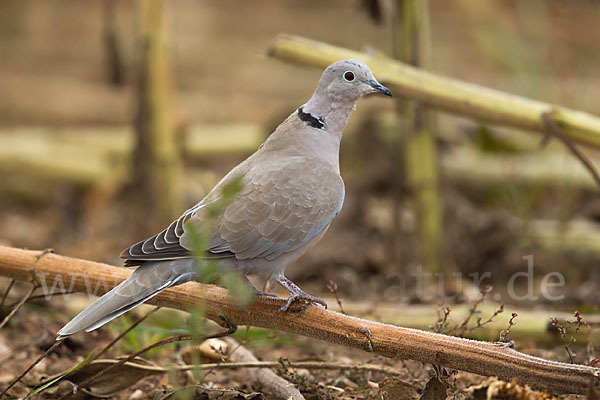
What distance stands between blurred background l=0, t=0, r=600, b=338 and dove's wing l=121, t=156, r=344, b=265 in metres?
0.21

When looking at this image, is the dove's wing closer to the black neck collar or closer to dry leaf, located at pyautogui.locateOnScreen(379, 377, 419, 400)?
the black neck collar

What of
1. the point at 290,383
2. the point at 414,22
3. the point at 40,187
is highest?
the point at 414,22

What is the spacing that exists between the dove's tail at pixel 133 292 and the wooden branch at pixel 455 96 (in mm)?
1598

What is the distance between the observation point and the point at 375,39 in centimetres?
1154

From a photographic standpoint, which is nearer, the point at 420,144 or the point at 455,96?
the point at 455,96

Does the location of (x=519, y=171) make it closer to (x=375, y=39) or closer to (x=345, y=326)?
(x=345, y=326)

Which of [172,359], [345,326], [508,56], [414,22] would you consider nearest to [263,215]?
[345,326]

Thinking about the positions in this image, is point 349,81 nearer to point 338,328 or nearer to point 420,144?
point 338,328

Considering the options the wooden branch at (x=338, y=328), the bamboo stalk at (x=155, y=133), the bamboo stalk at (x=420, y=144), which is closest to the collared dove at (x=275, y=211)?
the wooden branch at (x=338, y=328)

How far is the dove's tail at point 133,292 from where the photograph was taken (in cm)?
268

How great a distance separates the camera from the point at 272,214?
307 cm

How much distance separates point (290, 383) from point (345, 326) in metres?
0.50

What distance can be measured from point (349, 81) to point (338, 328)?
43.4 inches

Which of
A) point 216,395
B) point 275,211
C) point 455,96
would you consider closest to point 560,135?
point 455,96
